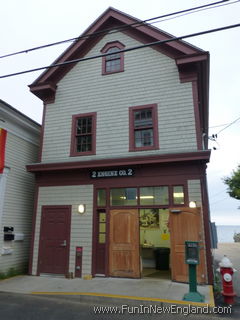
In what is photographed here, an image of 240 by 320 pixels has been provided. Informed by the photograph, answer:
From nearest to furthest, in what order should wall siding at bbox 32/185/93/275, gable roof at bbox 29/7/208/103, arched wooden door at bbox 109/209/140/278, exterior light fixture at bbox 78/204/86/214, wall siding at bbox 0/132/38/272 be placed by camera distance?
arched wooden door at bbox 109/209/140/278 → wall siding at bbox 32/185/93/275 → exterior light fixture at bbox 78/204/86/214 → wall siding at bbox 0/132/38/272 → gable roof at bbox 29/7/208/103

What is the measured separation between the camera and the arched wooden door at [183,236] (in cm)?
805

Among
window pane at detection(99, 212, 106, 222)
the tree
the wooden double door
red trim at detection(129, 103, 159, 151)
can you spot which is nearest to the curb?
the wooden double door

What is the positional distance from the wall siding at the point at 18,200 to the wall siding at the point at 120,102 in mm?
1063

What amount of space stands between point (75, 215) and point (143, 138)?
3852 mm

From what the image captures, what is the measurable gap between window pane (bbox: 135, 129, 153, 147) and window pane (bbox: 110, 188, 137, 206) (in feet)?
5.77

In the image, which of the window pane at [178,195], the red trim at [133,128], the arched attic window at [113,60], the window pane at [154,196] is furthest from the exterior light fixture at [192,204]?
the arched attic window at [113,60]

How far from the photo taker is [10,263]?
9633 mm

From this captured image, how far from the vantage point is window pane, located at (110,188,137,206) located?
930 cm

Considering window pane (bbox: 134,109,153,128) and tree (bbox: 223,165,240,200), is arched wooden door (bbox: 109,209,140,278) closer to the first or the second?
window pane (bbox: 134,109,153,128)

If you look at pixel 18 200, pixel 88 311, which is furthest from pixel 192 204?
pixel 18 200

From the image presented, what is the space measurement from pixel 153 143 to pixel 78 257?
193 inches

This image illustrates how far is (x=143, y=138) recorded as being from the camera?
32.3ft

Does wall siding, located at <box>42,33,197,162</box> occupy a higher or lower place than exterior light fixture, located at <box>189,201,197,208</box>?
higher

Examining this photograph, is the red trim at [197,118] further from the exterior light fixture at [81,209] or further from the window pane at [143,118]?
the exterior light fixture at [81,209]
